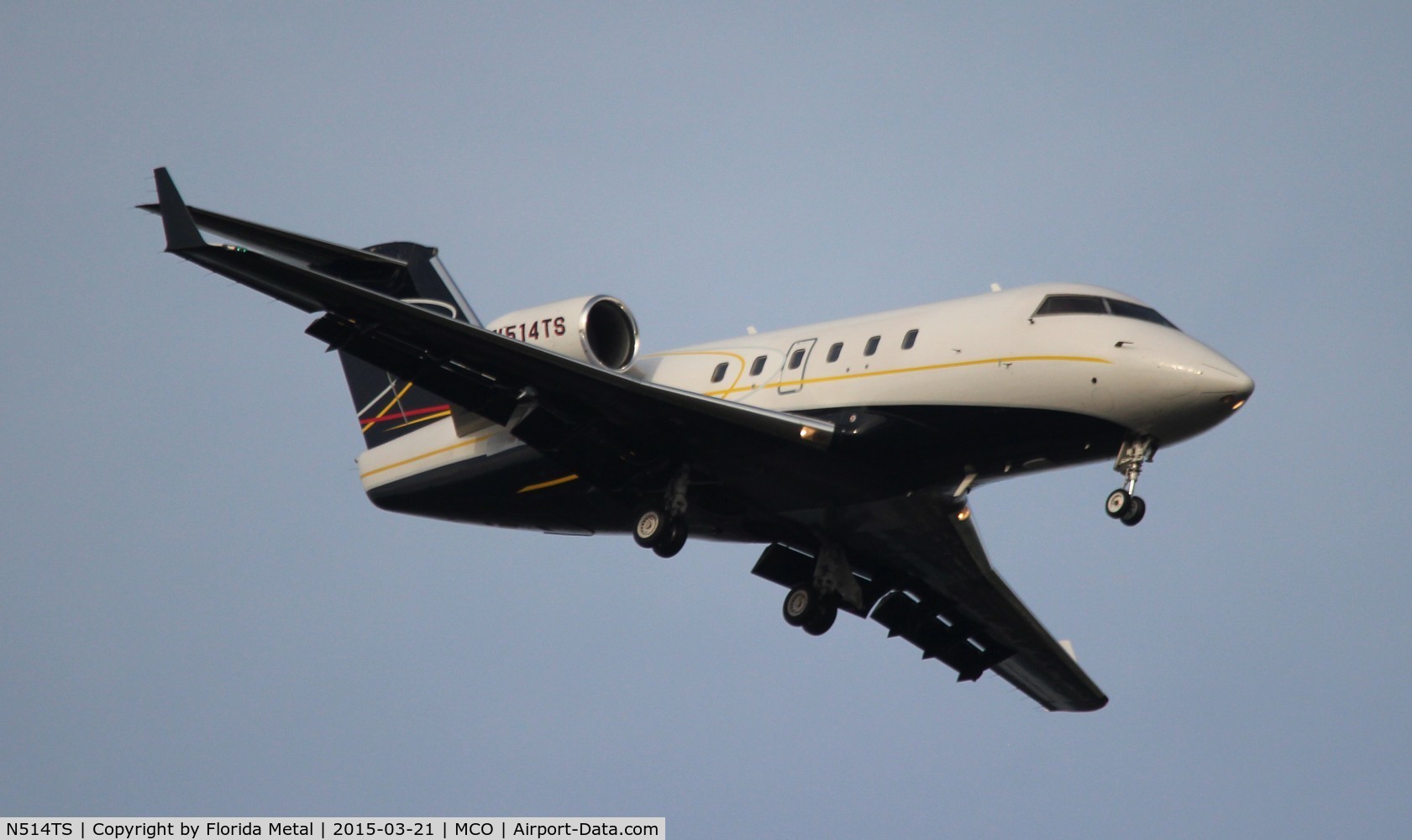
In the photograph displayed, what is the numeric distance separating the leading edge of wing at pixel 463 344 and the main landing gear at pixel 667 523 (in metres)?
1.39

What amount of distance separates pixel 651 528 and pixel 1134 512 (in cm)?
590

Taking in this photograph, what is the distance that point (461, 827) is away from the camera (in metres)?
21.5

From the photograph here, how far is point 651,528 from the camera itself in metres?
22.0

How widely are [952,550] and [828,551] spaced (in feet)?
5.45


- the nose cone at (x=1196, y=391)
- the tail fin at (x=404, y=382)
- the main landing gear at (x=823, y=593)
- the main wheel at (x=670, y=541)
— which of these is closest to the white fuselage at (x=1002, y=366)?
the nose cone at (x=1196, y=391)

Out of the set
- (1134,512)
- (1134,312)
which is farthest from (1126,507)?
(1134,312)

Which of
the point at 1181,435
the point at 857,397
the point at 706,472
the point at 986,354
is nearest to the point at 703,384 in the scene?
the point at 706,472

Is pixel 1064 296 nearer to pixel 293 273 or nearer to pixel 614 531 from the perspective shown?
pixel 614 531

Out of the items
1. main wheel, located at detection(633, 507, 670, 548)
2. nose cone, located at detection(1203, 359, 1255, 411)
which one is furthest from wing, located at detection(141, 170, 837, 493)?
nose cone, located at detection(1203, 359, 1255, 411)

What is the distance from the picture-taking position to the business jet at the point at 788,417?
19891 millimetres

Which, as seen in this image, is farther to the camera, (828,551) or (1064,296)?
(828,551)

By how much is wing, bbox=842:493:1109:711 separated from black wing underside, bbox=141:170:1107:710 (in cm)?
4

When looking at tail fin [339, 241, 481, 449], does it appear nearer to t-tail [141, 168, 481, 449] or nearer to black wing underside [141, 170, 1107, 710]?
t-tail [141, 168, 481, 449]

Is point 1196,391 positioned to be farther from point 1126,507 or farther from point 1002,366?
point 1002,366
